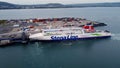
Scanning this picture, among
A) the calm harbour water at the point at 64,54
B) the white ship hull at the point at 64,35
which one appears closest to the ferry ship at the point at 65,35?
the white ship hull at the point at 64,35

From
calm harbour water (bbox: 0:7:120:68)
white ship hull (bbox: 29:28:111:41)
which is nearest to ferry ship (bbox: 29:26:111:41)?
white ship hull (bbox: 29:28:111:41)

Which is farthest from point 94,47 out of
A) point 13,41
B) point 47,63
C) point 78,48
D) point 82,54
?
point 13,41

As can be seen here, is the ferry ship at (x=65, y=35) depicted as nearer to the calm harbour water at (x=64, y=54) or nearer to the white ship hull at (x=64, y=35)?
the white ship hull at (x=64, y=35)

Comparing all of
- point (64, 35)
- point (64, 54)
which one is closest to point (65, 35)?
point (64, 35)

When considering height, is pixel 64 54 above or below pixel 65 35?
below

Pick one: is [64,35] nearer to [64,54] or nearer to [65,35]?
[65,35]

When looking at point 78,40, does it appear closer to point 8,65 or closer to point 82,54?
point 82,54

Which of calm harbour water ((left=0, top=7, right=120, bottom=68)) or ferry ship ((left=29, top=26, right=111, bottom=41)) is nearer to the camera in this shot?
calm harbour water ((left=0, top=7, right=120, bottom=68))

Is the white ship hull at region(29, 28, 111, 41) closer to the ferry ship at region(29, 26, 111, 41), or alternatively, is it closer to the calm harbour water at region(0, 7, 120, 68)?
the ferry ship at region(29, 26, 111, 41)

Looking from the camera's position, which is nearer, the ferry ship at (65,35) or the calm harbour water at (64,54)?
the calm harbour water at (64,54)

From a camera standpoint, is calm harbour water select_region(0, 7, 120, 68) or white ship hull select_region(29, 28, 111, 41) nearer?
calm harbour water select_region(0, 7, 120, 68)

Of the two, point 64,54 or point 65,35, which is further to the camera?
point 65,35
